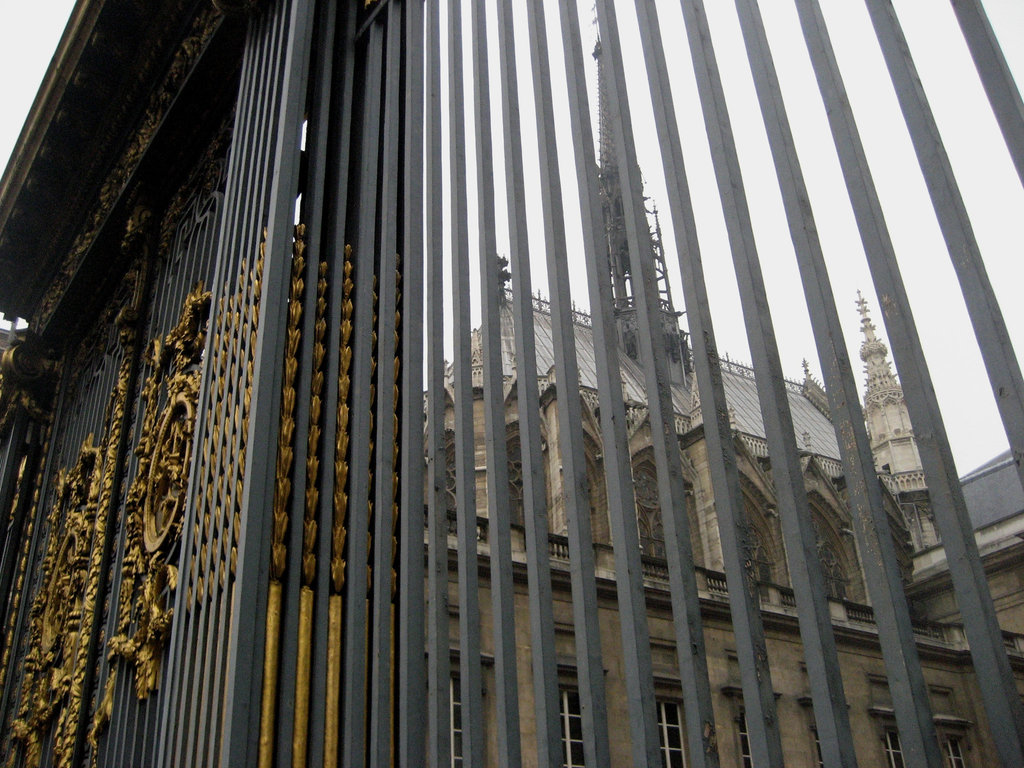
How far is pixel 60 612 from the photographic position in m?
6.44

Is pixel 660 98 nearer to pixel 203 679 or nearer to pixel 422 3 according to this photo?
pixel 422 3

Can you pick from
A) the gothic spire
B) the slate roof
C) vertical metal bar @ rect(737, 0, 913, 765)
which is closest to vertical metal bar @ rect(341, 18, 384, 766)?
vertical metal bar @ rect(737, 0, 913, 765)

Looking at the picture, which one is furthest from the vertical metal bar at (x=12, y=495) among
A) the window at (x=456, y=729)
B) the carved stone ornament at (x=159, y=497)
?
the window at (x=456, y=729)

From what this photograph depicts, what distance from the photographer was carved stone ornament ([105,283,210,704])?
14.3ft

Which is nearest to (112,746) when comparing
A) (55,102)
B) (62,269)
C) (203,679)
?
(203,679)

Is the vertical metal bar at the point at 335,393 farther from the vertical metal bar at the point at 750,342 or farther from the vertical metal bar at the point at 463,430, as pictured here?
→ the vertical metal bar at the point at 750,342

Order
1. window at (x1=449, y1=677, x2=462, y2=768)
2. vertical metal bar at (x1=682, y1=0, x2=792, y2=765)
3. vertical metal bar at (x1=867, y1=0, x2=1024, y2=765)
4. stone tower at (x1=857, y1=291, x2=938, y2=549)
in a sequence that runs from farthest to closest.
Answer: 1. stone tower at (x1=857, y1=291, x2=938, y2=549)
2. window at (x1=449, y1=677, x2=462, y2=768)
3. vertical metal bar at (x1=682, y1=0, x2=792, y2=765)
4. vertical metal bar at (x1=867, y1=0, x2=1024, y2=765)

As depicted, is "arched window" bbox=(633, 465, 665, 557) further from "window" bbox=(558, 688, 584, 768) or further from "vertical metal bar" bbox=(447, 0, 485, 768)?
"vertical metal bar" bbox=(447, 0, 485, 768)

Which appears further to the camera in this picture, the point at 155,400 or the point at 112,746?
the point at 155,400

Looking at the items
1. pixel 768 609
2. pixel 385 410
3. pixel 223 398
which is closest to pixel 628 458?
pixel 385 410

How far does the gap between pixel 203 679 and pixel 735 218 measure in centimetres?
235

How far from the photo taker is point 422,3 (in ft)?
13.8

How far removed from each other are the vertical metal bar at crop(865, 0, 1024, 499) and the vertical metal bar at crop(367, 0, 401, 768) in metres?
1.95

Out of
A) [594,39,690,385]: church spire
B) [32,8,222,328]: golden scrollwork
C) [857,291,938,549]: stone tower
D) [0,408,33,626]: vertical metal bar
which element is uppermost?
[594,39,690,385]: church spire
